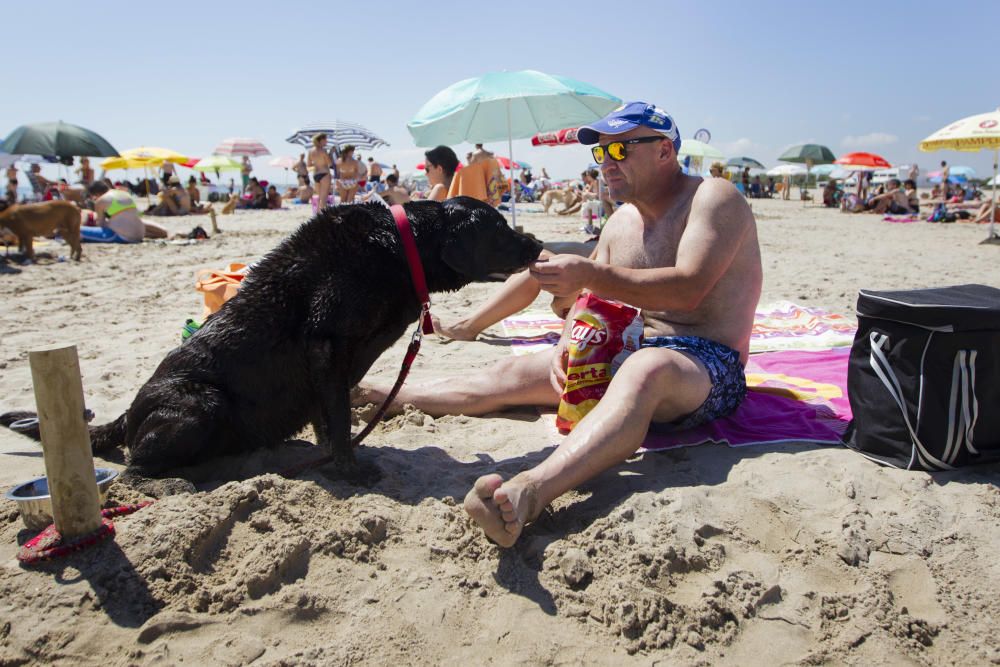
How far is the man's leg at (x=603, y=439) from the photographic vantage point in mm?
2107

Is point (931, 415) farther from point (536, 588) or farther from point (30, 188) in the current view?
point (30, 188)

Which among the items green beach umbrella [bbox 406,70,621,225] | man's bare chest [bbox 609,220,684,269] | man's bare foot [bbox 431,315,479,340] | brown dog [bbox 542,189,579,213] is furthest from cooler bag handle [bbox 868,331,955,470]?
brown dog [bbox 542,189,579,213]

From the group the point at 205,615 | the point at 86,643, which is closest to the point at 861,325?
the point at 205,615

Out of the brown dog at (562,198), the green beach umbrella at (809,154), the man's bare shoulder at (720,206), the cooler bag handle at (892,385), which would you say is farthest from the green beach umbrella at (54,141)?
the green beach umbrella at (809,154)

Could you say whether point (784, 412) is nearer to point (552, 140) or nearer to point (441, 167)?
point (441, 167)

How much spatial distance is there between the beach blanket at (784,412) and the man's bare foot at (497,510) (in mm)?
1058

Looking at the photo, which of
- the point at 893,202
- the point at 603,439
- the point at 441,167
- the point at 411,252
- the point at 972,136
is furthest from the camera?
the point at 893,202

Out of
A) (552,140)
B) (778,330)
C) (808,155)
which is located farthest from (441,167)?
(808,155)

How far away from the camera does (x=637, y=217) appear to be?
331cm

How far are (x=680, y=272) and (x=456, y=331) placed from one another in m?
2.83

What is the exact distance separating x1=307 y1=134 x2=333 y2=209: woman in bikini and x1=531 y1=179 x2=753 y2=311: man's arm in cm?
1097

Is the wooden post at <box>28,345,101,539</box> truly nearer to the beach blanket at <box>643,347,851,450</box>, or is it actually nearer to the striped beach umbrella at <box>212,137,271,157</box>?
the beach blanket at <box>643,347,851,450</box>

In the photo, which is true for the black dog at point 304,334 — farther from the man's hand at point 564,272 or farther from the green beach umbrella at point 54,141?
the green beach umbrella at point 54,141

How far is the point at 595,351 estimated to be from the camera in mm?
3012
